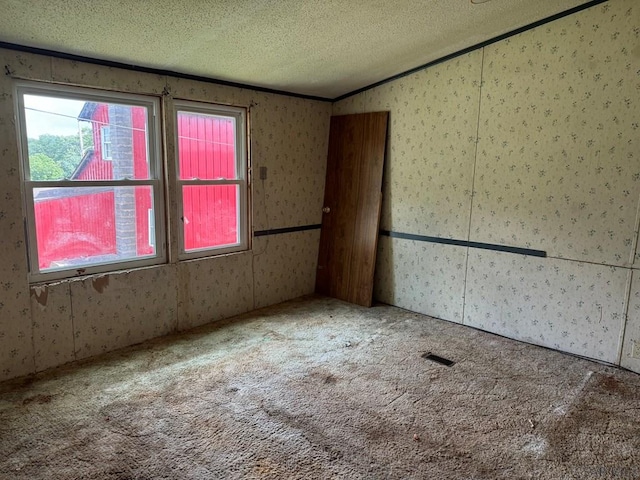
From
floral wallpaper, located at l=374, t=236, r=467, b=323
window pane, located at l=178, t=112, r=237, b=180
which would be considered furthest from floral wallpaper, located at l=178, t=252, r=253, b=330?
floral wallpaper, located at l=374, t=236, r=467, b=323

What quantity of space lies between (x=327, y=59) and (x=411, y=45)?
0.68 metres

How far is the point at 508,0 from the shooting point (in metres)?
2.75

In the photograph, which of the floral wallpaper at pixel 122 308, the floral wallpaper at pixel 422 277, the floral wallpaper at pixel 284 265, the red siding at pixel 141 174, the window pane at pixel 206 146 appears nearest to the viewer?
the floral wallpaper at pixel 122 308

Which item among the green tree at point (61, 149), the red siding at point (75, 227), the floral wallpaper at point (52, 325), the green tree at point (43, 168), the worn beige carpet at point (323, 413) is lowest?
the worn beige carpet at point (323, 413)

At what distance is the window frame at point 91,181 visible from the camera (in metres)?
2.74

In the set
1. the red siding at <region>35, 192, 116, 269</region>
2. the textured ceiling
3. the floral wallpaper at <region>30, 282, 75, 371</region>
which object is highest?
the textured ceiling

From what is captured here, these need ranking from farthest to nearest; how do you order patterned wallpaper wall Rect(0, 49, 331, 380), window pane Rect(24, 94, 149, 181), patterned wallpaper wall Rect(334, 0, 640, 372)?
patterned wallpaper wall Rect(334, 0, 640, 372)
window pane Rect(24, 94, 149, 181)
patterned wallpaper wall Rect(0, 49, 331, 380)

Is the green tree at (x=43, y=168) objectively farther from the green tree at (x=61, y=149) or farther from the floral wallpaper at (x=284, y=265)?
the floral wallpaper at (x=284, y=265)

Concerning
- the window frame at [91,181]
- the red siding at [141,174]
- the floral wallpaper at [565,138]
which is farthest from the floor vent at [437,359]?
the red siding at [141,174]

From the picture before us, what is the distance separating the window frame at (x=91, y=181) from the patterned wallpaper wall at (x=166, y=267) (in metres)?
0.06

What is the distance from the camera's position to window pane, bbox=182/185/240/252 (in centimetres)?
369

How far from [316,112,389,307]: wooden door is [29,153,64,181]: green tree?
2.62 meters

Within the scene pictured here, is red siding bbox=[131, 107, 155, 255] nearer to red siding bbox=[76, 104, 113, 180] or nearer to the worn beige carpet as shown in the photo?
red siding bbox=[76, 104, 113, 180]

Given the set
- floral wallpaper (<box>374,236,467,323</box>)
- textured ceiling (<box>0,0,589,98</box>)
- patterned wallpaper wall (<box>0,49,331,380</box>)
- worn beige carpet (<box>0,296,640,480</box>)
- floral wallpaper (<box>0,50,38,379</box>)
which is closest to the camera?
worn beige carpet (<box>0,296,640,480</box>)
